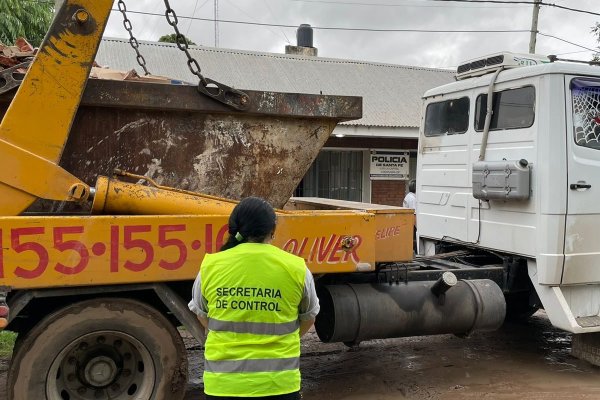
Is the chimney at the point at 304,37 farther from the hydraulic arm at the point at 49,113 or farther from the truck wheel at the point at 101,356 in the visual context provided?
the truck wheel at the point at 101,356

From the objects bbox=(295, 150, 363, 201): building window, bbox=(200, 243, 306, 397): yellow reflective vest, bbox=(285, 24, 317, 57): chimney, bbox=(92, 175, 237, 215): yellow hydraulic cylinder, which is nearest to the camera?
bbox=(200, 243, 306, 397): yellow reflective vest

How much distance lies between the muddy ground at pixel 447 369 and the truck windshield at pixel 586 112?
199 cm

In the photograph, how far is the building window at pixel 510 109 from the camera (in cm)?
457

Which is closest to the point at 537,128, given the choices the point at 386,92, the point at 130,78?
the point at 130,78

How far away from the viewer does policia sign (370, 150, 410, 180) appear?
12914 millimetres

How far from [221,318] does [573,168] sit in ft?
10.9

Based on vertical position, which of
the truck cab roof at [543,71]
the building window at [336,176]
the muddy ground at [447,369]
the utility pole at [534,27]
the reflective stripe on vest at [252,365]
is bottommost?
the muddy ground at [447,369]

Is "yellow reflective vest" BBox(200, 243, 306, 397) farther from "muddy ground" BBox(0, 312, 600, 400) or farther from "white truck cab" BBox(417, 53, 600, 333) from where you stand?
"white truck cab" BBox(417, 53, 600, 333)

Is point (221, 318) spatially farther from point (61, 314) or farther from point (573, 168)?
point (573, 168)

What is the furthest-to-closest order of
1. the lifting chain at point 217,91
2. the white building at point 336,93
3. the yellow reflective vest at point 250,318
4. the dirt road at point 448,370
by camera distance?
the white building at point 336,93
the dirt road at point 448,370
the lifting chain at point 217,91
the yellow reflective vest at point 250,318

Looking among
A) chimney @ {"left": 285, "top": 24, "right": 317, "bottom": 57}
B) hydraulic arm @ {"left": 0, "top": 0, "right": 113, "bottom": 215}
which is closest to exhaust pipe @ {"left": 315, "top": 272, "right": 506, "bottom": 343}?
hydraulic arm @ {"left": 0, "top": 0, "right": 113, "bottom": 215}

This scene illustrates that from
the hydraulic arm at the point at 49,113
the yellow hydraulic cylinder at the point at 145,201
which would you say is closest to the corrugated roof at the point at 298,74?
the yellow hydraulic cylinder at the point at 145,201

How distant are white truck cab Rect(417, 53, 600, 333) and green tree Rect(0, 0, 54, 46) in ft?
32.1

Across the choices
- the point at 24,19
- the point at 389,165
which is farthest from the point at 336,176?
the point at 24,19
